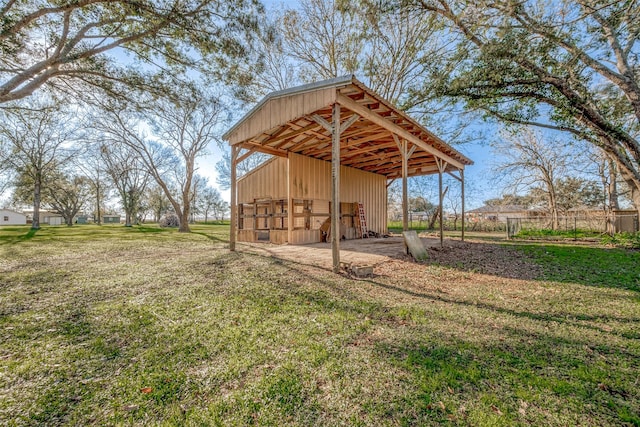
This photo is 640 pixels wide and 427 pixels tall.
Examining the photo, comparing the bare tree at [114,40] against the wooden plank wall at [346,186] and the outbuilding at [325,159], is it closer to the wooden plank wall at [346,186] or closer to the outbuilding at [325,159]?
the outbuilding at [325,159]

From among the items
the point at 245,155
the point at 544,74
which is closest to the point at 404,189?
the point at 245,155

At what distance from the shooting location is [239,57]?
29.8ft

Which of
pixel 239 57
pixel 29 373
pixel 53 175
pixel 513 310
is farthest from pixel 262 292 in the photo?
pixel 53 175

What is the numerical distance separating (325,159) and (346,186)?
1795 mm

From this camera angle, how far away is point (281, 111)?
6387mm

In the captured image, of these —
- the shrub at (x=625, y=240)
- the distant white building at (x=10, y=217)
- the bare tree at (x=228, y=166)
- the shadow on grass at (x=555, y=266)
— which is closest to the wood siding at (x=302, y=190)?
the shadow on grass at (x=555, y=266)

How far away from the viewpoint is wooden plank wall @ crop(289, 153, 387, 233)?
9914mm

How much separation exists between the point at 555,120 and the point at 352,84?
10.3 meters

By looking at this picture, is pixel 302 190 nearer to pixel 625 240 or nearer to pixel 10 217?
pixel 625 240

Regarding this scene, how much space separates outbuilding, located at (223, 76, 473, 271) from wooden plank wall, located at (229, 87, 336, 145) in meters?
0.02

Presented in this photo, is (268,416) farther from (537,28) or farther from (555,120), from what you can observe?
(555,120)

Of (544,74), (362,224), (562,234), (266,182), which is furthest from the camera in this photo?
(362,224)

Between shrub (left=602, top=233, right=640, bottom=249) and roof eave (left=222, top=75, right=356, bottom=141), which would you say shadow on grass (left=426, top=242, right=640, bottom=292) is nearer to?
shrub (left=602, top=233, right=640, bottom=249)

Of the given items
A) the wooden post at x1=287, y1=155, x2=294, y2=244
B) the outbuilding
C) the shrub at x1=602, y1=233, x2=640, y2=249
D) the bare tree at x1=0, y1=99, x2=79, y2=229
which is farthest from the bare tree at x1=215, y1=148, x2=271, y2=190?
the shrub at x1=602, y1=233, x2=640, y2=249
